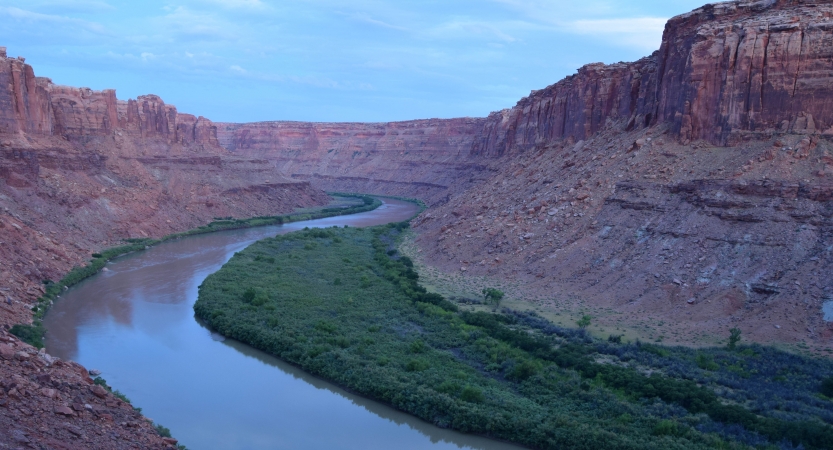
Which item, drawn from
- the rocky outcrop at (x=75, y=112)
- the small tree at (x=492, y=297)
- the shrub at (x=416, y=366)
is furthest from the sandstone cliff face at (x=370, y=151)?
the shrub at (x=416, y=366)

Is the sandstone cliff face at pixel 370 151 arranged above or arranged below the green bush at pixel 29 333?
above

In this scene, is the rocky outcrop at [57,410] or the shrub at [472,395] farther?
the shrub at [472,395]

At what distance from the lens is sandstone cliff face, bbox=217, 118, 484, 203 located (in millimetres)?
91375

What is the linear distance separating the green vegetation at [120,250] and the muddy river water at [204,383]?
0.52m

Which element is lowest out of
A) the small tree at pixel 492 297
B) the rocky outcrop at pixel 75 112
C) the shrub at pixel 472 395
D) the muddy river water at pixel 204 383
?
the muddy river water at pixel 204 383

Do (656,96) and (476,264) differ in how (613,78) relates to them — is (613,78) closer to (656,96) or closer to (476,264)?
(656,96)

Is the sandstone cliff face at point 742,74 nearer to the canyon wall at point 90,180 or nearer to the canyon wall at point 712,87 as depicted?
the canyon wall at point 712,87

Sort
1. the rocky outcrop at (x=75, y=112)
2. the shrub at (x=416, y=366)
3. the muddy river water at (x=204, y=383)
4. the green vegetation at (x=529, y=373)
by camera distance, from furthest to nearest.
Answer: the rocky outcrop at (x=75, y=112) → the shrub at (x=416, y=366) → the muddy river water at (x=204, y=383) → the green vegetation at (x=529, y=373)

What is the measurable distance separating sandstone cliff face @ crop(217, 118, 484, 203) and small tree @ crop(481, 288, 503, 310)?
47.0m

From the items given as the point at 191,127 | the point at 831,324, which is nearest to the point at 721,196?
the point at 831,324

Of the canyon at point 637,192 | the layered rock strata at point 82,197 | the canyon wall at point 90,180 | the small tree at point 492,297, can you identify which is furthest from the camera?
the canyon wall at point 90,180

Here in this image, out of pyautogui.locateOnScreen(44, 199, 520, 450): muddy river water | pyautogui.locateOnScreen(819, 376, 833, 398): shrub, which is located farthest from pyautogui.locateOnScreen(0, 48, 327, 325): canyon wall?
pyautogui.locateOnScreen(819, 376, 833, 398): shrub

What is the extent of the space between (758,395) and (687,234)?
1043 centimetres

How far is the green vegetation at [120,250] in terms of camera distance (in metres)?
20.2
